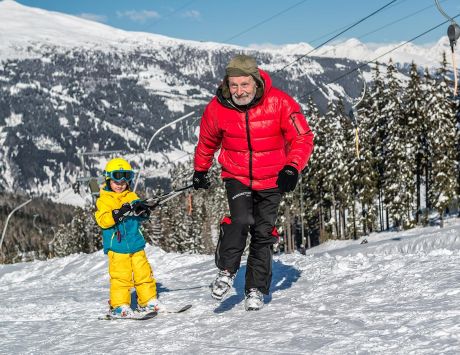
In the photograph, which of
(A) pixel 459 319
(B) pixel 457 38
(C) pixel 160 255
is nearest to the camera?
(A) pixel 459 319

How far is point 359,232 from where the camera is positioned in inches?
2085

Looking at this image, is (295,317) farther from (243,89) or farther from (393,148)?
(393,148)

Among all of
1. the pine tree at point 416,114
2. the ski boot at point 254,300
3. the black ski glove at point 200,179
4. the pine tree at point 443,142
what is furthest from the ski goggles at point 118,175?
the pine tree at point 443,142

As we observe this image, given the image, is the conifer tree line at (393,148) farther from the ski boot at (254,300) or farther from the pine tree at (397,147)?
the ski boot at (254,300)

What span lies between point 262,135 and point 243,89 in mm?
474

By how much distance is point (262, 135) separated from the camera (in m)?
4.98

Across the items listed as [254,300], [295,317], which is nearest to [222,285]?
[254,300]

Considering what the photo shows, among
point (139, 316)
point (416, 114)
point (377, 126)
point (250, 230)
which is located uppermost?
point (416, 114)

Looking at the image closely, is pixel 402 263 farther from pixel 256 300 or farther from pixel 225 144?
pixel 225 144

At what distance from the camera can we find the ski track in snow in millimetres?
3678

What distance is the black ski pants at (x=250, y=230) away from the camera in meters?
5.11

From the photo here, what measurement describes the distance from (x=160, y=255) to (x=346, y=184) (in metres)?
34.0

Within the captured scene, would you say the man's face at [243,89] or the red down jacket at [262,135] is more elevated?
the man's face at [243,89]

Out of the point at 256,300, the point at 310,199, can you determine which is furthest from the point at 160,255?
the point at 310,199
